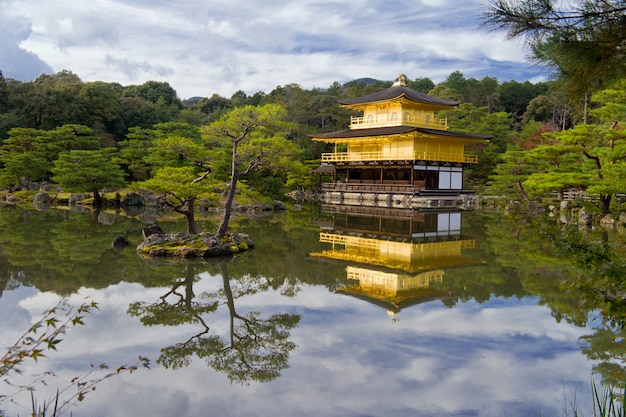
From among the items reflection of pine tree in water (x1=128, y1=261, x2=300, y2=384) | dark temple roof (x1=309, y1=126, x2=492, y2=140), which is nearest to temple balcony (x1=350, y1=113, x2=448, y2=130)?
dark temple roof (x1=309, y1=126, x2=492, y2=140)

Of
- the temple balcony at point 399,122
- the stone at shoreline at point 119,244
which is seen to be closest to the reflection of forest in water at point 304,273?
the stone at shoreline at point 119,244

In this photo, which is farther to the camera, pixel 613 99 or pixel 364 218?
pixel 364 218

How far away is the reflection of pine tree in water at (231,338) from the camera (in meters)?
5.29

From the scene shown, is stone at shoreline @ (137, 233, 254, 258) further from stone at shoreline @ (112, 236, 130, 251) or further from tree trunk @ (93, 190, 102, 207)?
tree trunk @ (93, 190, 102, 207)

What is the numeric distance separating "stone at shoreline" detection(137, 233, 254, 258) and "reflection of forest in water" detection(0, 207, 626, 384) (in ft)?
1.63

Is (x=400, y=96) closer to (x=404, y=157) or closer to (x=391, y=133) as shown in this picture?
(x=391, y=133)

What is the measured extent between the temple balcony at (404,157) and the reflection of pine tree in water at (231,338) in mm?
20930

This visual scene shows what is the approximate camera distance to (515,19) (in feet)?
12.2

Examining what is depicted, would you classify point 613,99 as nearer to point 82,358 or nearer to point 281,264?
point 281,264

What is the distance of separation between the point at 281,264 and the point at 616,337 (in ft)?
21.0

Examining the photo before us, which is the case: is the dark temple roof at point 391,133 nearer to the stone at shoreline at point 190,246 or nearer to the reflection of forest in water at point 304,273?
the reflection of forest in water at point 304,273

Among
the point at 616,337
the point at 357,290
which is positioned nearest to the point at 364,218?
the point at 357,290

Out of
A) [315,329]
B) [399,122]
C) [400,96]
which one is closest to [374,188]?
[399,122]

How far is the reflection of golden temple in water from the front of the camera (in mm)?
8625
